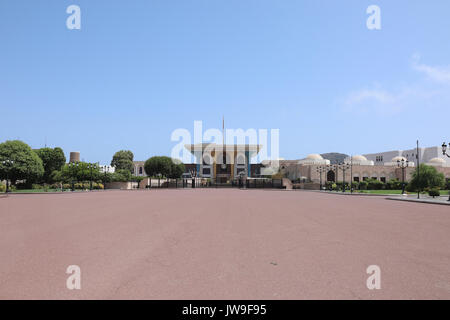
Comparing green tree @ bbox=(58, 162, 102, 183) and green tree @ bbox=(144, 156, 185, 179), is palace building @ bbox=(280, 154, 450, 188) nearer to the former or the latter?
green tree @ bbox=(144, 156, 185, 179)

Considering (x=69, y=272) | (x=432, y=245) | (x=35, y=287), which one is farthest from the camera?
(x=432, y=245)

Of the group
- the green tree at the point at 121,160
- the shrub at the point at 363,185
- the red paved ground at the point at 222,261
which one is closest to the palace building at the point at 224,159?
the green tree at the point at 121,160

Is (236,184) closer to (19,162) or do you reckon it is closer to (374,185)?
(374,185)

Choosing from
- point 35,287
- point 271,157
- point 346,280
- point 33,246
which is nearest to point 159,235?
point 33,246

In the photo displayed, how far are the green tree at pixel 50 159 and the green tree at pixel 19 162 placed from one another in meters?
13.0

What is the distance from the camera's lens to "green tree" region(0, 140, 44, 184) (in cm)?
4934

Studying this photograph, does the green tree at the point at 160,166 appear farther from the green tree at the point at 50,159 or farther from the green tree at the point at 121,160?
the green tree at the point at 121,160

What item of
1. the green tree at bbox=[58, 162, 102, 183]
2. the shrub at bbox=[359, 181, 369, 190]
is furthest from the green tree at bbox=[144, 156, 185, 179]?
the shrub at bbox=[359, 181, 369, 190]

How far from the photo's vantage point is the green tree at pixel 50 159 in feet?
216

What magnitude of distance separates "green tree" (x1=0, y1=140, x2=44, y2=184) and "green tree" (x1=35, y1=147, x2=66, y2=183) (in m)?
13.0

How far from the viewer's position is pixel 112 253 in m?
6.39

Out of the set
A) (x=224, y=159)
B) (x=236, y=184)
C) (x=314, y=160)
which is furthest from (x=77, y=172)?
(x=314, y=160)
